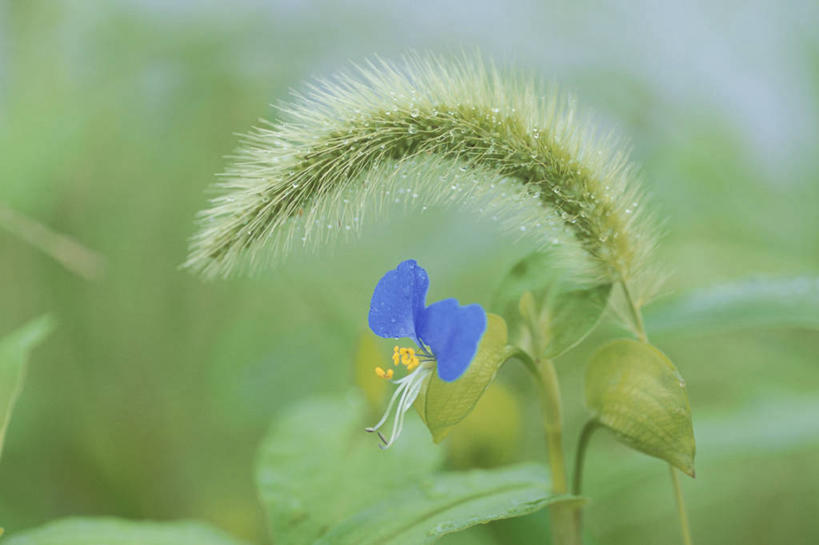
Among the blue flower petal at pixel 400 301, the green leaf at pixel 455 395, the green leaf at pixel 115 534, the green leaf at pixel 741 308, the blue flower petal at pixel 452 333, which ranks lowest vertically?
the green leaf at pixel 115 534

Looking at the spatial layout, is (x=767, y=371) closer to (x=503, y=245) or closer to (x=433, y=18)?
(x=503, y=245)

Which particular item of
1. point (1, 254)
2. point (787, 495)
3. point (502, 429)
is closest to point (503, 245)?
point (502, 429)

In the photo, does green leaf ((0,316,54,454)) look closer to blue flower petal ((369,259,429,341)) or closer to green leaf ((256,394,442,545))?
green leaf ((256,394,442,545))

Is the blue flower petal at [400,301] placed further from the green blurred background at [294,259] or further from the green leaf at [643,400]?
the green blurred background at [294,259]

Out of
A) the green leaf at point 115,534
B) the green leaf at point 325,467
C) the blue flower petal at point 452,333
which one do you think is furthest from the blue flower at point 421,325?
the green leaf at point 115,534

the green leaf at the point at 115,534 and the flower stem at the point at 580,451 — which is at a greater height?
the flower stem at the point at 580,451

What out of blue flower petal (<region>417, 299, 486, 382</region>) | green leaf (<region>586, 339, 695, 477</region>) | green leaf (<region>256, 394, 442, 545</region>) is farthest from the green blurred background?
blue flower petal (<region>417, 299, 486, 382</region>)

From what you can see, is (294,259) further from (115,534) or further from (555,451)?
(555,451)
